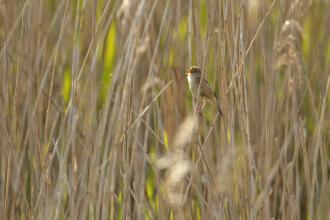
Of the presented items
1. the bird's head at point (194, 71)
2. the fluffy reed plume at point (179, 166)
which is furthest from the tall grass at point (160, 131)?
the bird's head at point (194, 71)

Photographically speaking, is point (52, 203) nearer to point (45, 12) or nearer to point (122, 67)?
point (122, 67)

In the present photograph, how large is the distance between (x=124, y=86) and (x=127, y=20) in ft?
3.24

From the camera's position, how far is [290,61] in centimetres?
282

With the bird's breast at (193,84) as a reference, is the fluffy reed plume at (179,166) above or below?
below

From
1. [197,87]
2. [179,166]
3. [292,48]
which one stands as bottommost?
[179,166]

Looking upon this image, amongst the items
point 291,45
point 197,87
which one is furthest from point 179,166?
point 291,45

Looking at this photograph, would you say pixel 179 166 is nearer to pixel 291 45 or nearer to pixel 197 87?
pixel 197 87

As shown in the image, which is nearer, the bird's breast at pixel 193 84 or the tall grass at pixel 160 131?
the tall grass at pixel 160 131

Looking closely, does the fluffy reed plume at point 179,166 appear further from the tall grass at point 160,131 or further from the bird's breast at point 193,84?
the bird's breast at point 193,84

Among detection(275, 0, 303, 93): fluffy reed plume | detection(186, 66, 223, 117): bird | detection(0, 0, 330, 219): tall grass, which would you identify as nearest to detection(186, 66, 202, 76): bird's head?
detection(186, 66, 223, 117): bird

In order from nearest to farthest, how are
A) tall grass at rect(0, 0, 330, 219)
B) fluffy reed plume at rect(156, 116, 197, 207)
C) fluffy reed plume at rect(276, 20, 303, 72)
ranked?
1. fluffy reed plume at rect(156, 116, 197, 207)
2. tall grass at rect(0, 0, 330, 219)
3. fluffy reed plume at rect(276, 20, 303, 72)

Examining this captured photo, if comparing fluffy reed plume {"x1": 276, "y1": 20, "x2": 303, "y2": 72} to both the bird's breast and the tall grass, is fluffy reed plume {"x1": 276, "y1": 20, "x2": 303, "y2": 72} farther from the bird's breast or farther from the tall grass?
the bird's breast

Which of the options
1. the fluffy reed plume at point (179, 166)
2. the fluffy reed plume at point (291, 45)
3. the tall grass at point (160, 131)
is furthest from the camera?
the fluffy reed plume at point (291, 45)

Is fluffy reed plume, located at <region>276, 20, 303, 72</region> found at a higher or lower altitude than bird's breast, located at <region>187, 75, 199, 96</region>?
higher
